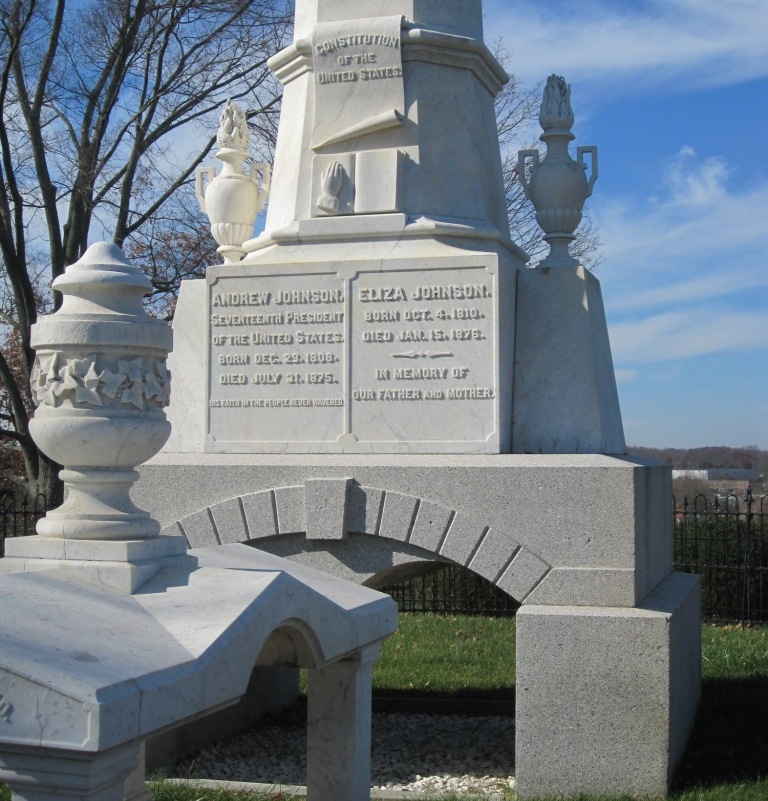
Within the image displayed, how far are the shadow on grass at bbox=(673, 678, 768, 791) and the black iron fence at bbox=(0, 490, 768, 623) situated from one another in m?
4.01

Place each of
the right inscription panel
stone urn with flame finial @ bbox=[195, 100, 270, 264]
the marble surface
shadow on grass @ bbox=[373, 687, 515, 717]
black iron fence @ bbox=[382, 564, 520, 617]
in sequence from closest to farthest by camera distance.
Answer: the marble surface < the right inscription panel < stone urn with flame finial @ bbox=[195, 100, 270, 264] < shadow on grass @ bbox=[373, 687, 515, 717] < black iron fence @ bbox=[382, 564, 520, 617]

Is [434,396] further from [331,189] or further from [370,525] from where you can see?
[331,189]

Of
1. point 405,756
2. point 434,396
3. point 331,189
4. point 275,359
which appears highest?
point 331,189

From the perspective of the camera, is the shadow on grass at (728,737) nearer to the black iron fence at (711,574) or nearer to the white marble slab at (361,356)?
the white marble slab at (361,356)

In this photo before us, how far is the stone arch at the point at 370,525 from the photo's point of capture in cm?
610

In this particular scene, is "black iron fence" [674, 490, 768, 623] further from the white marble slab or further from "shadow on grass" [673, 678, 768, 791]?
the white marble slab

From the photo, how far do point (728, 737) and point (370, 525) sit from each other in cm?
271

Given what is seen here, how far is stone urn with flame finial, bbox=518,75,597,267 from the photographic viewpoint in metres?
6.91

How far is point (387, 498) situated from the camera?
6289 millimetres

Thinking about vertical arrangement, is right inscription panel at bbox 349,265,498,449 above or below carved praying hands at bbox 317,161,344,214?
below

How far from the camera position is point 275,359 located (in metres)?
6.87

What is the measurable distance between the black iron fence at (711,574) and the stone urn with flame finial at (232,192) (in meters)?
6.01

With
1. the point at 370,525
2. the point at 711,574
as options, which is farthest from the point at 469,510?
the point at 711,574

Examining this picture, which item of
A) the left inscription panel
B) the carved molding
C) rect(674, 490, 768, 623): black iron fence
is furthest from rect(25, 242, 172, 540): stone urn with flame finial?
rect(674, 490, 768, 623): black iron fence
